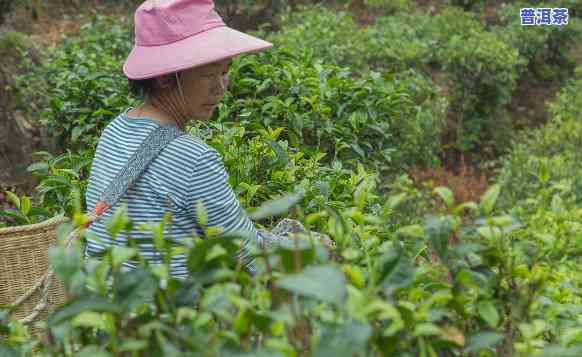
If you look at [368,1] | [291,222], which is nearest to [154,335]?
[291,222]

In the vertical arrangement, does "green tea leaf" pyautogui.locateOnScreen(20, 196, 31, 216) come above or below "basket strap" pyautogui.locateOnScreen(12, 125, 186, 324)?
below

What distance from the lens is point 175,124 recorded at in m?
→ 2.28

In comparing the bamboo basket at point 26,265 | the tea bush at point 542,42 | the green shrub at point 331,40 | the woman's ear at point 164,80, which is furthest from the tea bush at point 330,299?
the tea bush at point 542,42

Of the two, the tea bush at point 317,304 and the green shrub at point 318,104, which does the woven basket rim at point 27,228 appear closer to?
the tea bush at point 317,304

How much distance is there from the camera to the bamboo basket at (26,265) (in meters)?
2.35

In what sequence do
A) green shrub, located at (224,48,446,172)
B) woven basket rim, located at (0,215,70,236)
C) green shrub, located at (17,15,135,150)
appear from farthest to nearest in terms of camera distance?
1. green shrub, located at (17,15,135,150)
2. green shrub, located at (224,48,446,172)
3. woven basket rim, located at (0,215,70,236)

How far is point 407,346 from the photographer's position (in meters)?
1.18

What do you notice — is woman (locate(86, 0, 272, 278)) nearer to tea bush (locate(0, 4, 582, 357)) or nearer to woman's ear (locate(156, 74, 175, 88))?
woman's ear (locate(156, 74, 175, 88))

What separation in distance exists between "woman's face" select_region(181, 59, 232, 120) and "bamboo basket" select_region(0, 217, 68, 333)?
54cm

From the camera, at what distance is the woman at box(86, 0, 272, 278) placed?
2061mm

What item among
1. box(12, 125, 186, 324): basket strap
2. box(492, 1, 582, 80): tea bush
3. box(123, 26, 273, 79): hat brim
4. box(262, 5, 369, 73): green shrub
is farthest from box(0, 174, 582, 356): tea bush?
box(492, 1, 582, 80): tea bush

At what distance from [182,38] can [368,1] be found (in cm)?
775

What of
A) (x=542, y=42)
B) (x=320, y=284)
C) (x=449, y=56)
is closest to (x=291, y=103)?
(x=320, y=284)

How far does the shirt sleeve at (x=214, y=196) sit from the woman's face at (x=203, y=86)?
0.25 metres
